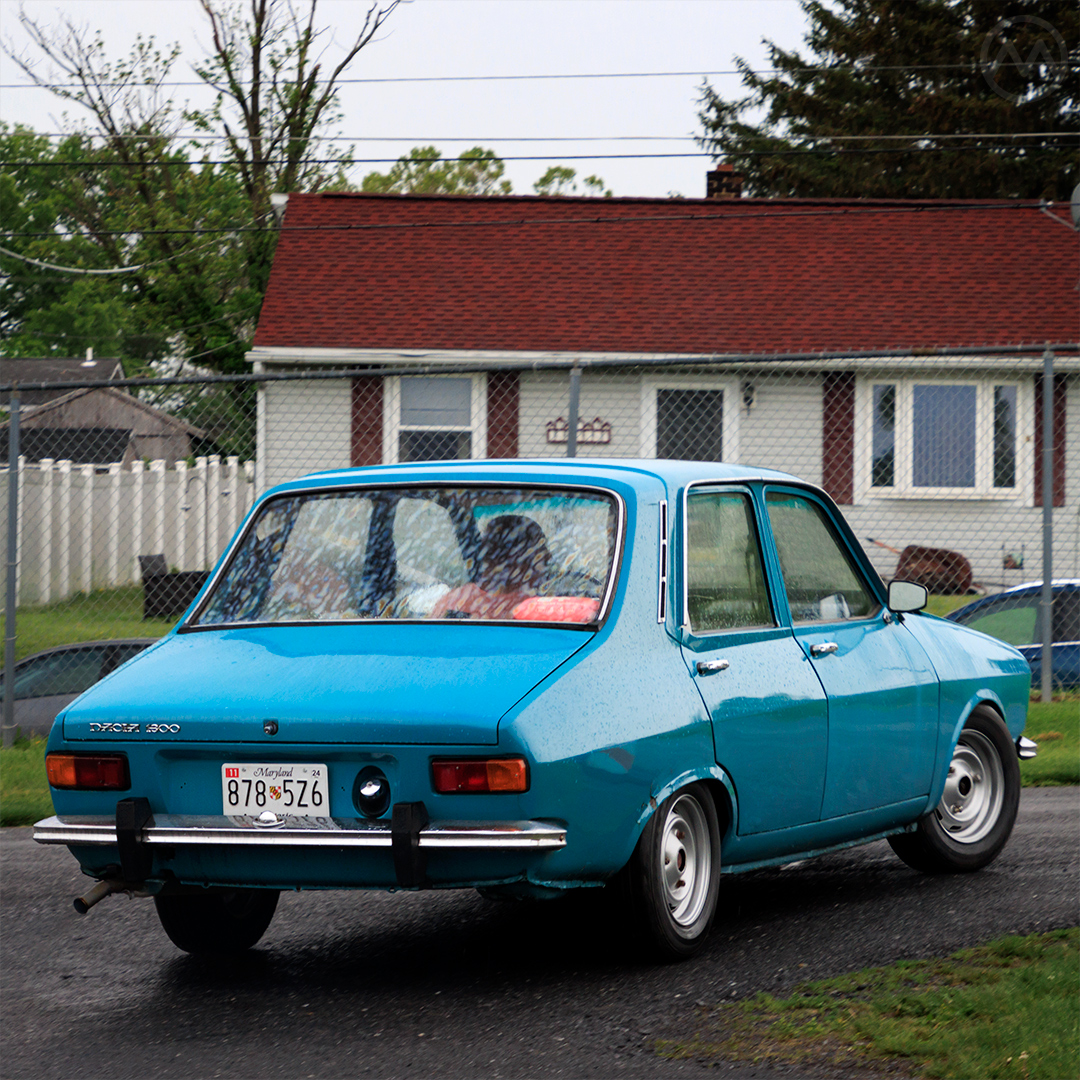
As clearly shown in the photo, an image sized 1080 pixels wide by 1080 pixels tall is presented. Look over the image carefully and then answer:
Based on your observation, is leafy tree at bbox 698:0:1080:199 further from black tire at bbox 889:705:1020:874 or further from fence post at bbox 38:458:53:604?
black tire at bbox 889:705:1020:874

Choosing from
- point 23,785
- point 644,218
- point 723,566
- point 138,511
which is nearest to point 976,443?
point 644,218

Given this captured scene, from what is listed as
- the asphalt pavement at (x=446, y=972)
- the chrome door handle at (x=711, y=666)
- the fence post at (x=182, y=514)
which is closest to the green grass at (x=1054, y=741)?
the asphalt pavement at (x=446, y=972)

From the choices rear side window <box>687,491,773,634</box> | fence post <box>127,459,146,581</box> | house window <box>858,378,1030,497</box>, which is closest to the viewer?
rear side window <box>687,491,773,634</box>

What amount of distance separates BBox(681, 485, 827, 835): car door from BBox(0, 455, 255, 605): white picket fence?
844 cm

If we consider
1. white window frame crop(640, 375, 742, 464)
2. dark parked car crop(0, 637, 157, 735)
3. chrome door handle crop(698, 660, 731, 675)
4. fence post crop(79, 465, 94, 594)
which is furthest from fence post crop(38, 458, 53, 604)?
chrome door handle crop(698, 660, 731, 675)

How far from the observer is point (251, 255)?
34.0 m

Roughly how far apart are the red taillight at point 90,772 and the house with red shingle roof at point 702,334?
14.5 meters

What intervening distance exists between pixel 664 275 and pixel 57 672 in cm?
1253

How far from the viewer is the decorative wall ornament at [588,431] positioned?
20.7 meters

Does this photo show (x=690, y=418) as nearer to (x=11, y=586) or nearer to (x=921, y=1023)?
(x=11, y=586)

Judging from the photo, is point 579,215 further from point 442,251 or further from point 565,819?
point 565,819

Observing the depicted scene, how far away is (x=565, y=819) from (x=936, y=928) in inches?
70.5

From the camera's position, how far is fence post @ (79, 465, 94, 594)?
13.8 meters

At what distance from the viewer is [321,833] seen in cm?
449
